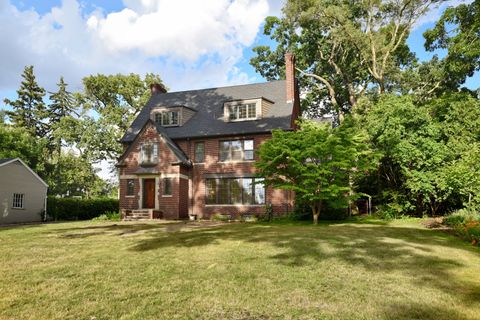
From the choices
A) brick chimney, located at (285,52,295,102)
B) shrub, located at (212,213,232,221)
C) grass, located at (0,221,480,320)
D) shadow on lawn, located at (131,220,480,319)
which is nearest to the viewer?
grass, located at (0,221,480,320)

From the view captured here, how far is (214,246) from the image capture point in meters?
11.2

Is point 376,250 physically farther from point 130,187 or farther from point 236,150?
point 130,187

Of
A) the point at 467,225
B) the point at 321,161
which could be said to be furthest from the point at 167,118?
the point at 467,225

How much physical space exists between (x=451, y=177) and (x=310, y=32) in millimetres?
21582

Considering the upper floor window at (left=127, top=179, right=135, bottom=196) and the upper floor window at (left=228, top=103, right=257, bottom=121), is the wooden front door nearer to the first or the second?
the upper floor window at (left=127, top=179, right=135, bottom=196)

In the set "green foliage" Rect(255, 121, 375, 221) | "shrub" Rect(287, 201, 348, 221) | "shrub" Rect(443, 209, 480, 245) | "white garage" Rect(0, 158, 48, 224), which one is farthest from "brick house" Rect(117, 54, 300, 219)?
"shrub" Rect(443, 209, 480, 245)

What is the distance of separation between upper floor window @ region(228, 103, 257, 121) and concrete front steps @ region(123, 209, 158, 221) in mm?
9074

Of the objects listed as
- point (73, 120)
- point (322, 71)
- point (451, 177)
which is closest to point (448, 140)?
point (451, 177)

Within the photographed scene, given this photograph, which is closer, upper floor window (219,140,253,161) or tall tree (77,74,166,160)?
upper floor window (219,140,253,161)

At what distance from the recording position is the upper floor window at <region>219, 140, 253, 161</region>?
26.2 meters

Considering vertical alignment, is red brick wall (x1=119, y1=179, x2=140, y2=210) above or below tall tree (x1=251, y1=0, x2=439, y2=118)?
below

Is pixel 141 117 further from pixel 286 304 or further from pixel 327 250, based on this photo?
pixel 286 304

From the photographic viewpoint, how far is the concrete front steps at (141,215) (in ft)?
83.8

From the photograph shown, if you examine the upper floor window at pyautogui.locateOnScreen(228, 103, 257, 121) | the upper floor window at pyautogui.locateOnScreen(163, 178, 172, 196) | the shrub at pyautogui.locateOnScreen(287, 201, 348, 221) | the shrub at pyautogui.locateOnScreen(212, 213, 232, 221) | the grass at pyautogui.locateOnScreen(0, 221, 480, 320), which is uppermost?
the upper floor window at pyautogui.locateOnScreen(228, 103, 257, 121)
